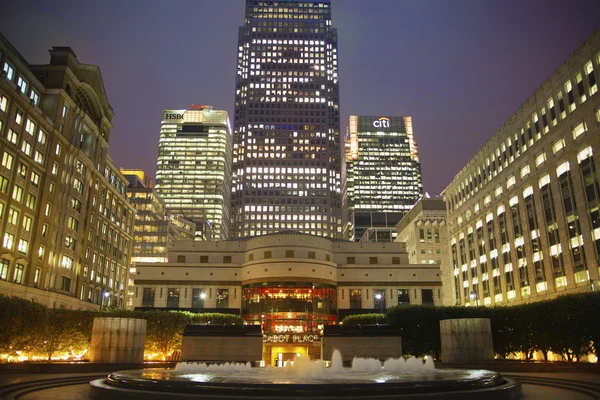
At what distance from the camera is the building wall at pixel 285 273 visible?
8525 cm

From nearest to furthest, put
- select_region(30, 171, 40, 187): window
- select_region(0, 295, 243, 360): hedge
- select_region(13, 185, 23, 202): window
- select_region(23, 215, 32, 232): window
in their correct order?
select_region(0, 295, 243, 360): hedge < select_region(13, 185, 23, 202): window < select_region(23, 215, 32, 232): window < select_region(30, 171, 40, 187): window

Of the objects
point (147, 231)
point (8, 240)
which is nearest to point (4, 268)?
point (8, 240)

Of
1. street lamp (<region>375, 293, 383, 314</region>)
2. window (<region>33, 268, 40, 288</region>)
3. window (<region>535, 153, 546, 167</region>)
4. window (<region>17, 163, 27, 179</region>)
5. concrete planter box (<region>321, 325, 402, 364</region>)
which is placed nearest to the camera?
concrete planter box (<region>321, 325, 402, 364</region>)

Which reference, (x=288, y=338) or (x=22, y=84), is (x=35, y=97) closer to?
(x=22, y=84)

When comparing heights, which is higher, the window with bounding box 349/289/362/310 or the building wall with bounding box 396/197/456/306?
the building wall with bounding box 396/197/456/306

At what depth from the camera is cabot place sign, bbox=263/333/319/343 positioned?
211 ft

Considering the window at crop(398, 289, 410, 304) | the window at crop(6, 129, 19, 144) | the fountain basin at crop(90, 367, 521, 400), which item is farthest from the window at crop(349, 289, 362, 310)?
the fountain basin at crop(90, 367, 521, 400)

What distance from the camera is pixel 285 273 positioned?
275 ft

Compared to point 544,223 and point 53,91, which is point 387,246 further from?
point 53,91

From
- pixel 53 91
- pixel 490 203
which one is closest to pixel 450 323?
pixel 490 203

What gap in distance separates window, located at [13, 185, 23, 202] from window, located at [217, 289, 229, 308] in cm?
3857

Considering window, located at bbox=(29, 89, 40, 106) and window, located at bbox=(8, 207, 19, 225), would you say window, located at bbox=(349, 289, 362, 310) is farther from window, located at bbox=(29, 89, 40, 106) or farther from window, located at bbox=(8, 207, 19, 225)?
window, located at bbox=(29, 89, 40, 106)

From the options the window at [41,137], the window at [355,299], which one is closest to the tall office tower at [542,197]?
the window at [355,299]

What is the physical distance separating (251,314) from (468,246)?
2310 inches
